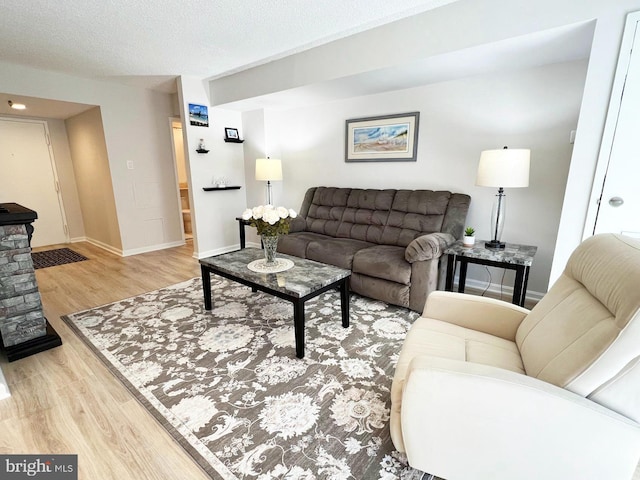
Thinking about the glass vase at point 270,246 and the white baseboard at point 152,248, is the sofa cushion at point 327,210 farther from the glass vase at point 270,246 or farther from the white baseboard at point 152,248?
the white baseboard at point 152,248

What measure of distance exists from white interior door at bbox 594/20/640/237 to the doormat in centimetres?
571

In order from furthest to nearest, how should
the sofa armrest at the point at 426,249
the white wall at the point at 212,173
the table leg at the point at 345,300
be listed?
the white wall at the point at 212,173 < the sofa armrest at the point at 426,249 < the table leg at the point at 345,300

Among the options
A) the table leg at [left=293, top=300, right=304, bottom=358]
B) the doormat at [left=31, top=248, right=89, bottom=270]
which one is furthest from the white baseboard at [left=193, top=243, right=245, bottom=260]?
the table leg at [left=293, top=300, right=304, bottom=358]

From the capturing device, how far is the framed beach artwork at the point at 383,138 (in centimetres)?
333

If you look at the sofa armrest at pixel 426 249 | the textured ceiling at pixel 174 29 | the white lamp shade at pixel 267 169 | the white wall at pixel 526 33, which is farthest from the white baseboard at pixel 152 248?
the sofa armrest at pixel 426 249

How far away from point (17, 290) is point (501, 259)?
3.31 meters

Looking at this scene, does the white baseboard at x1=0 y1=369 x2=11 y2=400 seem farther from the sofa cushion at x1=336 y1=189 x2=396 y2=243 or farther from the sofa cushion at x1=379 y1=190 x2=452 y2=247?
the sofa cushion at x1=379 y1=190 x2=452 y2=247

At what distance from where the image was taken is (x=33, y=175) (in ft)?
16.1

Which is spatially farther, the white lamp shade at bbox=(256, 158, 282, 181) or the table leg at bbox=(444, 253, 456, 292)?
the white lamp shade at bbox=(256, 158, 282, 181)

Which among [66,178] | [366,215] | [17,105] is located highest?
[17,105]

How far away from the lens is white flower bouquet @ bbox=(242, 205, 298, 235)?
7.41 ft

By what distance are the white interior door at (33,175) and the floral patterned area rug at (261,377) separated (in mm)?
3555

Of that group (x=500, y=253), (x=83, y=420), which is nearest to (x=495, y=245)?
(x=500, y=253)

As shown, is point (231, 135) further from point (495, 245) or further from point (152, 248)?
point (495, 245)
